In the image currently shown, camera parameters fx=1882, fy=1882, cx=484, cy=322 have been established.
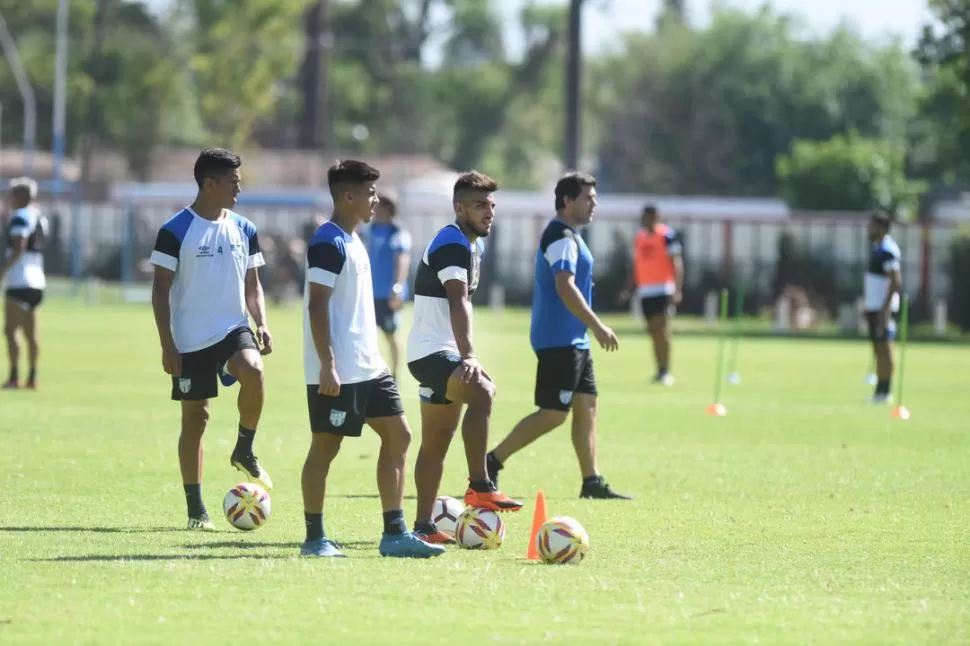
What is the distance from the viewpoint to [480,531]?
10.5 m

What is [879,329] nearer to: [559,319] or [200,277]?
[559,319]

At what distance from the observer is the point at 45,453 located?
15062mm

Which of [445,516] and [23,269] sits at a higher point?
[23,269]

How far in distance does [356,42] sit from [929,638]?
9127cm

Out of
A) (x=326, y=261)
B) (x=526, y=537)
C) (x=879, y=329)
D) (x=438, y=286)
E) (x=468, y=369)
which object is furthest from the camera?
(x=879, y=329)

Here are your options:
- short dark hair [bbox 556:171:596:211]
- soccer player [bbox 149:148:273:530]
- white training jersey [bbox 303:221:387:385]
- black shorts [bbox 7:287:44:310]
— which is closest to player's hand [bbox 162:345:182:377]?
soccer player [bbox 149:148:273:530]

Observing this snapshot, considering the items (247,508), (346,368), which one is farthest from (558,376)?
(346,368)

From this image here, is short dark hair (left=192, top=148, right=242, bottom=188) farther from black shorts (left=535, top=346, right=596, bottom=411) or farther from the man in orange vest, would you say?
the man in orange vest

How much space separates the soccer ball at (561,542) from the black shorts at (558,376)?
9.16 ft

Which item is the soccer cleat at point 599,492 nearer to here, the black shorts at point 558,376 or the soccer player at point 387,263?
the black shorts at point 558,376

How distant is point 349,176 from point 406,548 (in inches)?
78.6

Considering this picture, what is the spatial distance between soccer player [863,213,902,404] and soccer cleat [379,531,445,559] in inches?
494

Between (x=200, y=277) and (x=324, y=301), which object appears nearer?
(x=324, y=301)

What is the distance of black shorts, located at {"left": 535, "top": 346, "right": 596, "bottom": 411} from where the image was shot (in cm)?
1269
